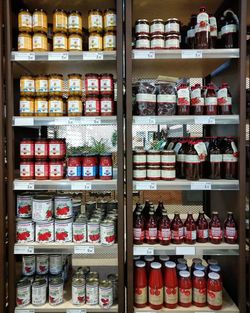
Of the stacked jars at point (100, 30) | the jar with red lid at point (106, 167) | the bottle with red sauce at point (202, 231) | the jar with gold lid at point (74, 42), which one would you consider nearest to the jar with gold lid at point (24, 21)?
the jar with gold lid at point (74, 42)

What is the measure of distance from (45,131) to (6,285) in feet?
3.89

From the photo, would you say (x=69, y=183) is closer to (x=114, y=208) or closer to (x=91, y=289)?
(x=114, y=208)

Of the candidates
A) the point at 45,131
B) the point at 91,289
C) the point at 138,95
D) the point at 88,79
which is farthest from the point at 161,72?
the point at 91,289

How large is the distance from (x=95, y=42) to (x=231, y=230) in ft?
4.92

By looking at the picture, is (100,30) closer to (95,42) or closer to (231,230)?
(95,42)

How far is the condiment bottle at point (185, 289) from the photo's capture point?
185 cm

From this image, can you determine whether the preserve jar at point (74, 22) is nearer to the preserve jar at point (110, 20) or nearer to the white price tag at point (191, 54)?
the preserve jar at point (110, 20)

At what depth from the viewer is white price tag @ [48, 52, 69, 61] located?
1803mm

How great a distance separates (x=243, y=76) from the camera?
69.7 inches

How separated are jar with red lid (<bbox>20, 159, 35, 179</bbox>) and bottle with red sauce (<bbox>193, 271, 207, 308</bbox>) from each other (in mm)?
1274

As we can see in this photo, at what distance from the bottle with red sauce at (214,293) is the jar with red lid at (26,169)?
136 centimetres

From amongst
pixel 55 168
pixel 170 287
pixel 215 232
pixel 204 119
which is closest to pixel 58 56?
pixel 55 168

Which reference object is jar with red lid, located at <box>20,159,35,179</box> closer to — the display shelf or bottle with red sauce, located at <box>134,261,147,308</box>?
the display shelf

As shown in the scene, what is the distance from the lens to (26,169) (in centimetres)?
189
